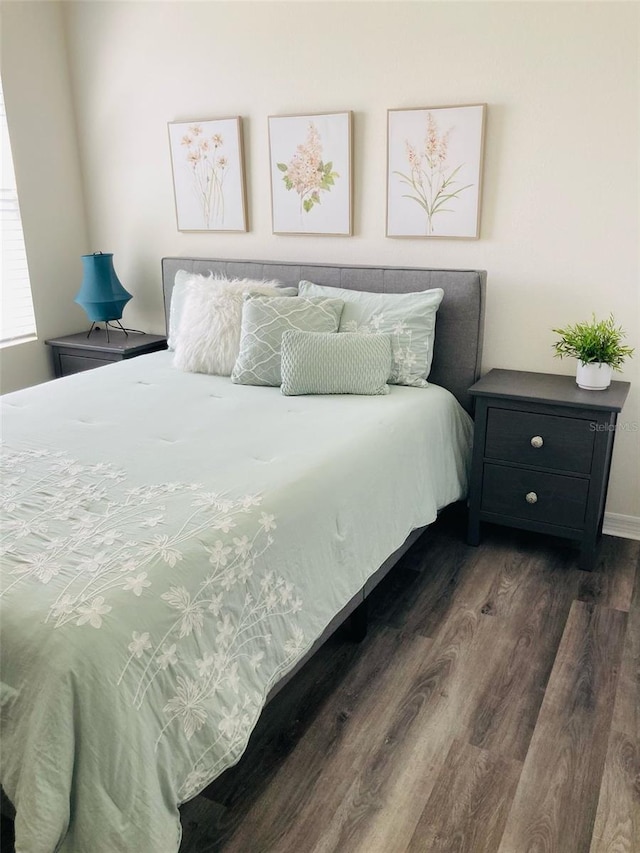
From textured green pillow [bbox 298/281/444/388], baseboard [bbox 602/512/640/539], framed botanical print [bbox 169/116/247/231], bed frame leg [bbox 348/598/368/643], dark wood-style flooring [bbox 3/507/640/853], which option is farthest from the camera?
framed botanical print [bbox 169/116/247/231]

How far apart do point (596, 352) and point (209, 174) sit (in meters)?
2.15

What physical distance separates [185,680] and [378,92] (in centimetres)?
261

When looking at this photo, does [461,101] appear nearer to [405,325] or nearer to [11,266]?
[405,325]

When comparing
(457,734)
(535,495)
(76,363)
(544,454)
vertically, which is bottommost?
(457,734)

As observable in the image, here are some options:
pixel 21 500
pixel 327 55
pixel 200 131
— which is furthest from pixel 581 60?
pixel 21 500

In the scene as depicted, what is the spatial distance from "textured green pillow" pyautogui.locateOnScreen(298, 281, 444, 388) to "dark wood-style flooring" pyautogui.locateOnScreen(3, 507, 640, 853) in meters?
0.86

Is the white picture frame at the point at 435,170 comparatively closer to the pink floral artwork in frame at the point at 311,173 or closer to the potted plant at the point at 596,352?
the pink floral artwork in frame at the point at 311,173

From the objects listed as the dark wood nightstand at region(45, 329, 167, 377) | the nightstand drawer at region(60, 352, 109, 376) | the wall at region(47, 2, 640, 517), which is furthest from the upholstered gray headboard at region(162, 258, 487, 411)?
the nightstand drawer at region(60, 352, 109, 376)

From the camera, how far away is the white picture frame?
2824mm

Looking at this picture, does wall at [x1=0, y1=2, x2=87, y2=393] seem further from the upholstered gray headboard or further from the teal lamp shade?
the upholstered gray headboard

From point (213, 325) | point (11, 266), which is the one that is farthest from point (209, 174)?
point (11, 266)

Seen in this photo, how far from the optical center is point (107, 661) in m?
1.28

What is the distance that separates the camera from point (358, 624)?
2283mm

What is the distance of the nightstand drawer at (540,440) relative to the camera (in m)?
2.57
